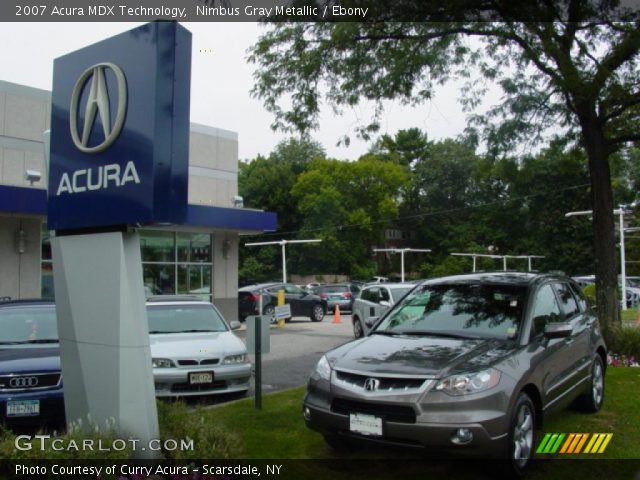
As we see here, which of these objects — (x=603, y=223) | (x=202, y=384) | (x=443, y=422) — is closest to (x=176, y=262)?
(x=202, y=384)

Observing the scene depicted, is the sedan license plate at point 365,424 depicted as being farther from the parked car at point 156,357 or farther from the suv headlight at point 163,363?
the suv headlight at point 163,363

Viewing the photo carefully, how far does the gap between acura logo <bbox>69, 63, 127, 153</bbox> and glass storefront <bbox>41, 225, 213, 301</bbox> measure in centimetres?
1461

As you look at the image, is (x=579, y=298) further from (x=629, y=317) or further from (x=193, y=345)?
(x=629, y=317)

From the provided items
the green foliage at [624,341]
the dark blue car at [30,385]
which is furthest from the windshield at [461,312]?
the green foliage at [624,341]

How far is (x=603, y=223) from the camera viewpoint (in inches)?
450

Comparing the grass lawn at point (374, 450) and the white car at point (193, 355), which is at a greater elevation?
the white car at point (193, 355)

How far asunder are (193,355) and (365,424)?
4.09 m

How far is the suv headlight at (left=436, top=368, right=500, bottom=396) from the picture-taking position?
15.8 ft

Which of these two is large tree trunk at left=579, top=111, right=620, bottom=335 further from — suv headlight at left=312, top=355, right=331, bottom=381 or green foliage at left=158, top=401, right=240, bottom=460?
green foliage at left=158, top=401, right=240, bottom=460

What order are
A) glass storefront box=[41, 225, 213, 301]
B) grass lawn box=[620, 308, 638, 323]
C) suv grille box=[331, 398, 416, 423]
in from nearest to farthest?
suv grille box=[331, 398, 416, 423], grass lawn box=[620, 308, 638, 323], glass storefront box=[41, 225, 213, 301]

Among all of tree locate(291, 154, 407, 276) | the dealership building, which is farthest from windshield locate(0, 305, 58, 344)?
tree locate(291, 154, 407, 276)

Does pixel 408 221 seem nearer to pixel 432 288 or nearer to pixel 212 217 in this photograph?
pixel 212 217

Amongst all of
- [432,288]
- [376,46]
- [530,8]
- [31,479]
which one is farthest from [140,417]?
[530,8]

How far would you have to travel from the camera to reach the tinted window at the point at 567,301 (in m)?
7.00
